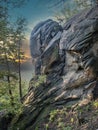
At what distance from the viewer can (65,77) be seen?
679 inches

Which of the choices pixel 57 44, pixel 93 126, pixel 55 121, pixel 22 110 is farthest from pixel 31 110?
pixel 93 126

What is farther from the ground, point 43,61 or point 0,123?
point 43,61

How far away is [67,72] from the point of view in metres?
17.4

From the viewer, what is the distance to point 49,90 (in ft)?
57.7

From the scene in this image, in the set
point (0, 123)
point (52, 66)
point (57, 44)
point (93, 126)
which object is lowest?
point (0, 123)

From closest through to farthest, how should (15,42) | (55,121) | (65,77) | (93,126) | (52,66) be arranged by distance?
(93,126)
(55,121)
(65,77)
(52,66)
(15,42)

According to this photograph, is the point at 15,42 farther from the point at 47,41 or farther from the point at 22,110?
the point at 22,110

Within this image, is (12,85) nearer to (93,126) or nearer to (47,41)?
(47,41)

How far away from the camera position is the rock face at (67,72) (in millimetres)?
15906

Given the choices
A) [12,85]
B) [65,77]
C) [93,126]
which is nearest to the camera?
[93,126]

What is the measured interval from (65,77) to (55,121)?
120 inches

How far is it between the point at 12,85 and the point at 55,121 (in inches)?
249

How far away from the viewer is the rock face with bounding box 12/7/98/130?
1591 centimetres

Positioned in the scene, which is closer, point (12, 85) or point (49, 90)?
point (49, 90)
